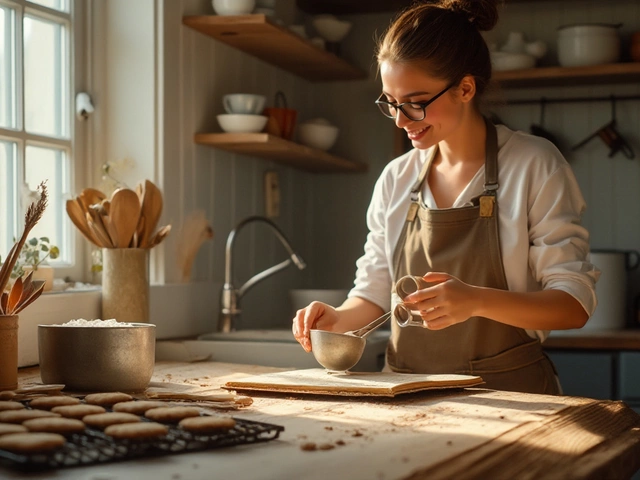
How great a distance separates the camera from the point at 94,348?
1549 millimetres

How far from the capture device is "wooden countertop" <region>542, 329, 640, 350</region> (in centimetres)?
296

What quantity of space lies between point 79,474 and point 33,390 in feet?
1.84

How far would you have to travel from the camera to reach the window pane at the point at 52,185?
7.68ft

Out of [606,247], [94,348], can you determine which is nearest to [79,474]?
[94,348]

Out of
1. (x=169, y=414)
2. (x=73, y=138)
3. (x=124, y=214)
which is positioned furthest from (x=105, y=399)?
(x=73, y=138)

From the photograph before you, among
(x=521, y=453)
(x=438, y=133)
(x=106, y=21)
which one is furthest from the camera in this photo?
(x=106, y=21)

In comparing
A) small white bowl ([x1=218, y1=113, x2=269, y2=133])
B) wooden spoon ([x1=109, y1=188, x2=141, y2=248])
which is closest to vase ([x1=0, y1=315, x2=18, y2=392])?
wooden spoon ([x1=109, y1=188, x2=141, y2=248])

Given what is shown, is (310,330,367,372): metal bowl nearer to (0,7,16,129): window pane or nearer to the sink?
the sink

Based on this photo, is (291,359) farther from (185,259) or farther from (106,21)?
(106,21)

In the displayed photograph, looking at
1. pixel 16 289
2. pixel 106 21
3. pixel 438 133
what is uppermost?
pixel 106 21

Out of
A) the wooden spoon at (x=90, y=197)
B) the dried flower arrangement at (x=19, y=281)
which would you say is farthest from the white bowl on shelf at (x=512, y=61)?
the dried flower arrangement at (x=19, y=281)

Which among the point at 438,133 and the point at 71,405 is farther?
the point at 438,133

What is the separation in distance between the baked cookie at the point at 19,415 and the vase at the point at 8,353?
0.40 m

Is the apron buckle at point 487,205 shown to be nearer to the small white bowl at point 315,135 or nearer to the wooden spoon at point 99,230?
the wooden spoon at point 99,230
